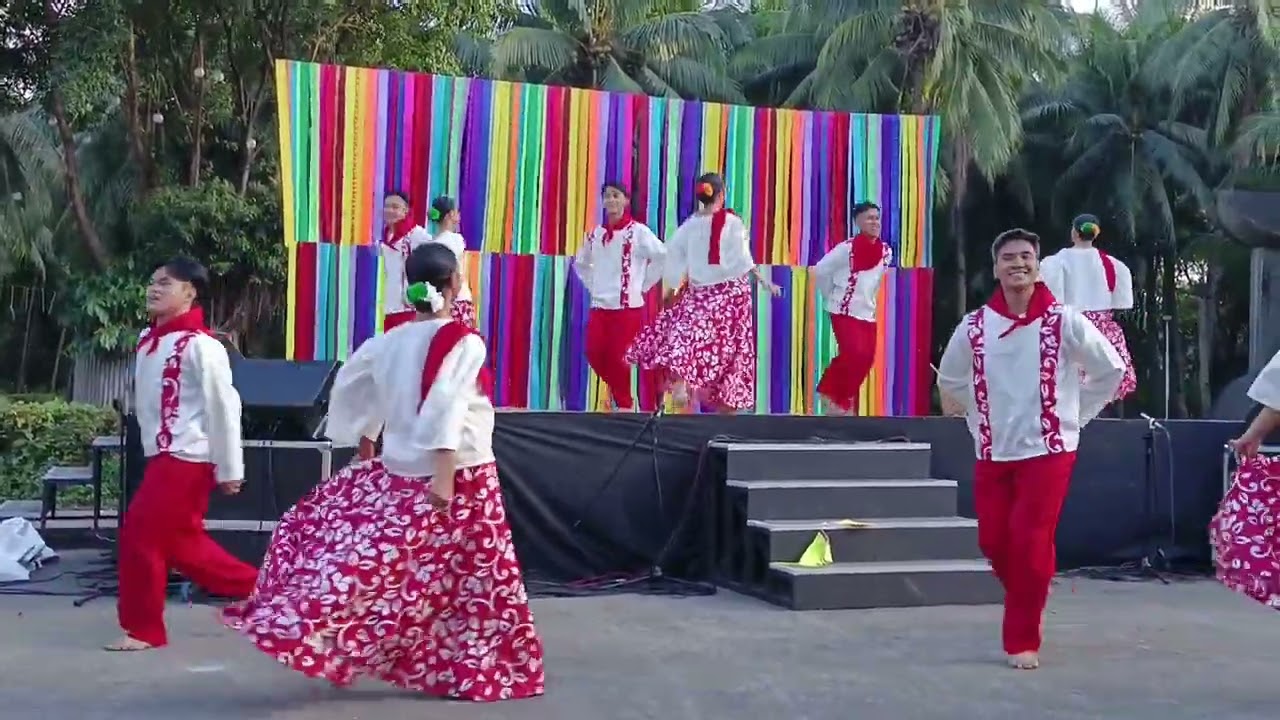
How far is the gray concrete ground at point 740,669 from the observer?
4941 mm

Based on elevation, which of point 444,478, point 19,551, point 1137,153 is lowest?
point 19,551

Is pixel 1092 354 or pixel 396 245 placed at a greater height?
pixel 396 245

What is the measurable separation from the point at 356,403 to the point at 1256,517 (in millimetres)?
3076

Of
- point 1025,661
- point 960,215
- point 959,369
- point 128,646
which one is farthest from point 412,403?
point 960,215

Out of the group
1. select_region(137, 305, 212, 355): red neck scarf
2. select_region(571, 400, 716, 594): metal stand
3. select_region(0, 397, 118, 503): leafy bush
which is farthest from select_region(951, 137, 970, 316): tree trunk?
select_region(137, 305, 212, 355): red neck scarf

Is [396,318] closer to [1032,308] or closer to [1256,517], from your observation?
[1032,308]

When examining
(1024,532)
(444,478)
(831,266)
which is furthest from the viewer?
(831,266)

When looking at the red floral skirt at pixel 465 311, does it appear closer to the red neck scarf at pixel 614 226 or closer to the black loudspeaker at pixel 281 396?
the red neck scarf at pixel 614 226

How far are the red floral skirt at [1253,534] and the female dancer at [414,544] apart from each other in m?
2.39

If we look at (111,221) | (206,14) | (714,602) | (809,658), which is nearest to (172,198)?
(206,14)

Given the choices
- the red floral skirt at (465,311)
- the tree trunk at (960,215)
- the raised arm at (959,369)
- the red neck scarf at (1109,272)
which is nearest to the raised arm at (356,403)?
the raised arm at (959,369)

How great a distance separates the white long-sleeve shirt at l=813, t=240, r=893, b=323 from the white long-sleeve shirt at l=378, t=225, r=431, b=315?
2688 millimetres

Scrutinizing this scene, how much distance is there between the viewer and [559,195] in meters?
11.1

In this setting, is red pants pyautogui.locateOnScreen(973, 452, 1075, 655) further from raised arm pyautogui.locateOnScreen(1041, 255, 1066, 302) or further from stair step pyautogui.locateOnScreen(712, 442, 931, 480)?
raised arm pyautogui.locateOnScreen(1041, 255, 1066, 302)
